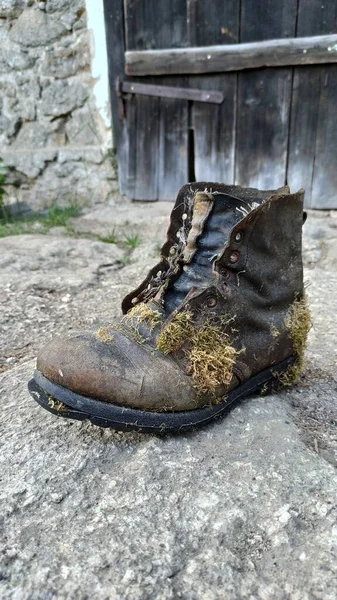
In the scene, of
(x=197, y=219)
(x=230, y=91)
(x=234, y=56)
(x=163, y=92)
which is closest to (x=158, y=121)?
(x=163, y=92)

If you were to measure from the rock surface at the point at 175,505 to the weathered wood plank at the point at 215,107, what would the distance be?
2.04 m

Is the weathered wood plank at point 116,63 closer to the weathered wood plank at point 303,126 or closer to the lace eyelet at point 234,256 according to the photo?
the weathered wood plank at point 303,126

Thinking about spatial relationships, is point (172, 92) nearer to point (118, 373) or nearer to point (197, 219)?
point (197, 219)

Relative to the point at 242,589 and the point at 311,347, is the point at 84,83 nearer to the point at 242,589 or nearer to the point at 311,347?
the point at 311,347

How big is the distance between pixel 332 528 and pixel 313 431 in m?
0.29

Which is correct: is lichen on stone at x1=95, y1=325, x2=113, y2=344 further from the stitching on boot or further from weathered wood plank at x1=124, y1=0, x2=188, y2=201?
weathered wood plank at x1=124, y1=0, x2=188, y2=201

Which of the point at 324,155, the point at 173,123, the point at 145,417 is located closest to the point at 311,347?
the point at 145,417

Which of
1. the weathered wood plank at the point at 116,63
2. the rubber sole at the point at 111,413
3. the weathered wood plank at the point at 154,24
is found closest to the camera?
the rubber sole at the point at 111,413

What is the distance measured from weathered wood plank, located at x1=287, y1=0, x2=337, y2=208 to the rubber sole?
2187 millimetres

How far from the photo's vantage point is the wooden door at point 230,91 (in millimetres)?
2674

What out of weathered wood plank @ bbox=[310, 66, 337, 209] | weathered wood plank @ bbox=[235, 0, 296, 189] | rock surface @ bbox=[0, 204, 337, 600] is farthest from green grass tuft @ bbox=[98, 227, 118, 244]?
rock surface @ bbox=[0, 204, 337, 600]

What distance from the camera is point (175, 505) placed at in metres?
0.83

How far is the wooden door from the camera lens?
2674 millimetres

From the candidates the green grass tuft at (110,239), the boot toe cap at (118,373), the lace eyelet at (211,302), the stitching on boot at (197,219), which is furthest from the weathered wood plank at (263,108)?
the boot toe cap at (118,373)
